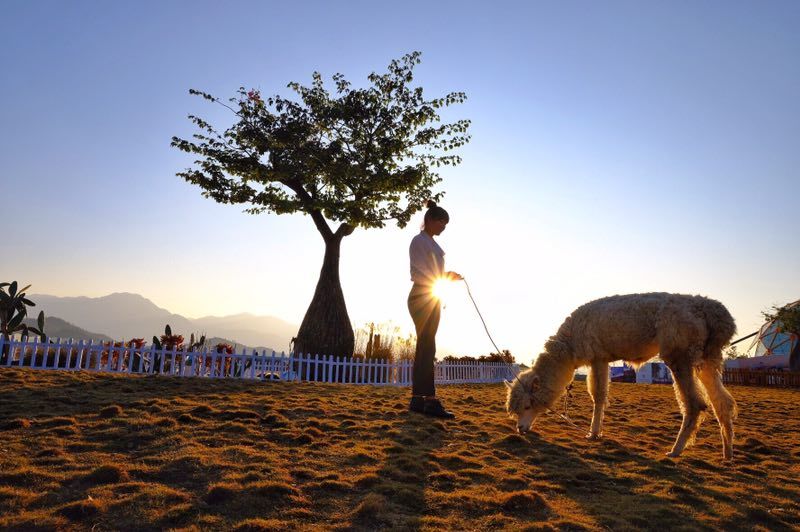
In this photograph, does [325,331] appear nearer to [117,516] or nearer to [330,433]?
[330,433]

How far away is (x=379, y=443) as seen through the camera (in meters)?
5.59

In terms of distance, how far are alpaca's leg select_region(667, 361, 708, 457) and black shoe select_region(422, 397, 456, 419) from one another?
10.6 feet

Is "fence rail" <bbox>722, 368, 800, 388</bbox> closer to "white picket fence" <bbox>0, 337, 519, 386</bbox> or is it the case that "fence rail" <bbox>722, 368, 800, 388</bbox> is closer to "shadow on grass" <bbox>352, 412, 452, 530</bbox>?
"white picket fence" <bbox>0, 337, 519, 386</bbox>

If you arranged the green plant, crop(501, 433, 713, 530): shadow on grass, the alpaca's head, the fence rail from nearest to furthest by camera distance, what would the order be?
crop(501, 433, 713, 530): shadow on grass
the alpaca's head
the green plant
the fence rail

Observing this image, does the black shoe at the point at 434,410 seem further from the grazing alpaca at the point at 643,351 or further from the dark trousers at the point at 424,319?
the grazing alpaca at the point at 643,351

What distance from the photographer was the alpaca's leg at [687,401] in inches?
215

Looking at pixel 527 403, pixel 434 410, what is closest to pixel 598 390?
pixel 527 403

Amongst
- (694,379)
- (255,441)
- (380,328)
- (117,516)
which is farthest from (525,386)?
(380,328)

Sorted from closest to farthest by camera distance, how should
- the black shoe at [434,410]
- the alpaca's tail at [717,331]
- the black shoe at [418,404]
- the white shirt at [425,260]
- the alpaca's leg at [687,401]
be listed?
the alpaca's leg at [687,401] < the alpaca's tail at [717,331] < the white shirt at [425,260] < the black shoe at [434,410] < the black shoe at [418,404]

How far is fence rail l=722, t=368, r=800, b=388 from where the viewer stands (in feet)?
86.2

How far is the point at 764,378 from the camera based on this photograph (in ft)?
88.8

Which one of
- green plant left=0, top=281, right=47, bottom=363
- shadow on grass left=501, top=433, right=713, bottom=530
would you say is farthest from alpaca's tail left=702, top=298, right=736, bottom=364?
green plant left=0, top=281, right=47, bottom=363

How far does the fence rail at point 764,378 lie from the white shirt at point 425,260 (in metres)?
26.3

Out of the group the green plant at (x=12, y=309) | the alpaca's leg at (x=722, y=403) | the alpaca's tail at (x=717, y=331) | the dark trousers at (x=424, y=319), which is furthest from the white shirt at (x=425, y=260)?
the green plant at (x=12, y=309)
